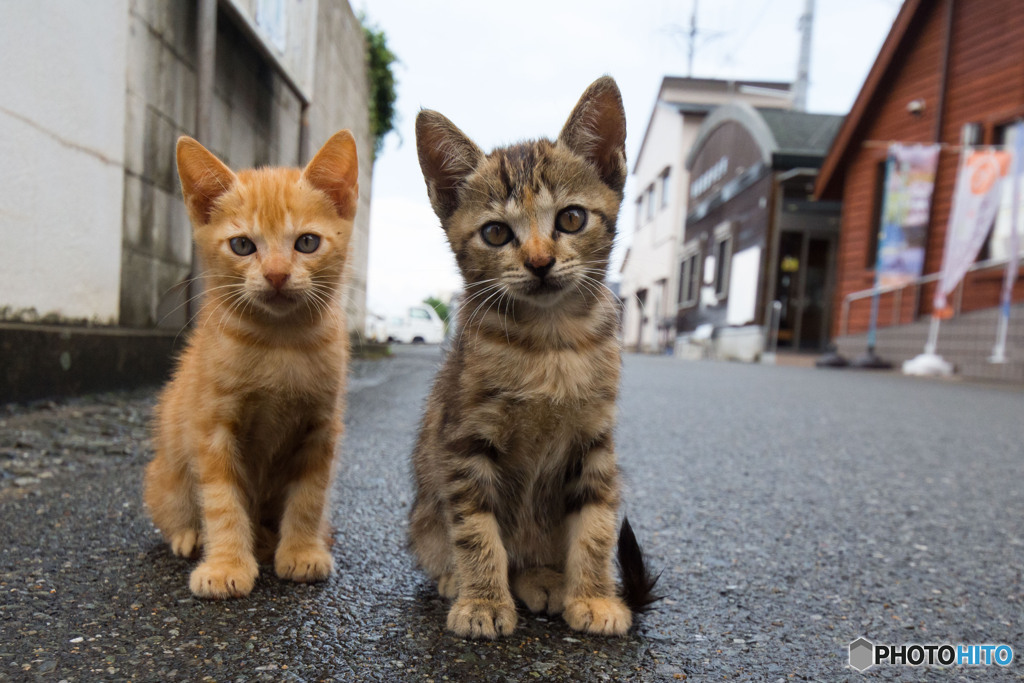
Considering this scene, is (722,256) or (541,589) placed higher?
(722,256)

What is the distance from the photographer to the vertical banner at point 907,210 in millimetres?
11617

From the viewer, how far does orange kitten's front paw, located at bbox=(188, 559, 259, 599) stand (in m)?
1.62

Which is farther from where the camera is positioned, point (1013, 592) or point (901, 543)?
point (901, 543)

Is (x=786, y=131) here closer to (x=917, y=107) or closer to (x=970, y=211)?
(x=917, y=107)

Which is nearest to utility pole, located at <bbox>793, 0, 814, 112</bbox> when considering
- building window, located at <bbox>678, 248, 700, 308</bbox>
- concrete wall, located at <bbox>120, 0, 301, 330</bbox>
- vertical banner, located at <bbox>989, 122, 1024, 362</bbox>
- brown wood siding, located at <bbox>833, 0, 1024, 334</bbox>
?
building window, located at <bbox>678, 248, 700, 308</bbox>

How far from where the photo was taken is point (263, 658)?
1352 mm

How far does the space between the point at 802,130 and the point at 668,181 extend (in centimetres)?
919

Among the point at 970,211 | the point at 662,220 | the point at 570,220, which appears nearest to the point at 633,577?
the point at 570,220

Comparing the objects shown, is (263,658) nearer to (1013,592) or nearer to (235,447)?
(235,447)

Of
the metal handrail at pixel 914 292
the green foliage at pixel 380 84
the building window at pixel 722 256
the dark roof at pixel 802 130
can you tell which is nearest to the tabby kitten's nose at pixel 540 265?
the green foliage at pixel 380 84

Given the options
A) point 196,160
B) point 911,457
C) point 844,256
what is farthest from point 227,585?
point 844,256

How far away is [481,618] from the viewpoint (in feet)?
5.07

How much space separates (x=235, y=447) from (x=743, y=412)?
189 inches

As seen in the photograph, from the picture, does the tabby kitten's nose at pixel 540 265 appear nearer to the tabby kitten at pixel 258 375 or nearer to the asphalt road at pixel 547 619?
the tabby kitten at pixel 258 375
